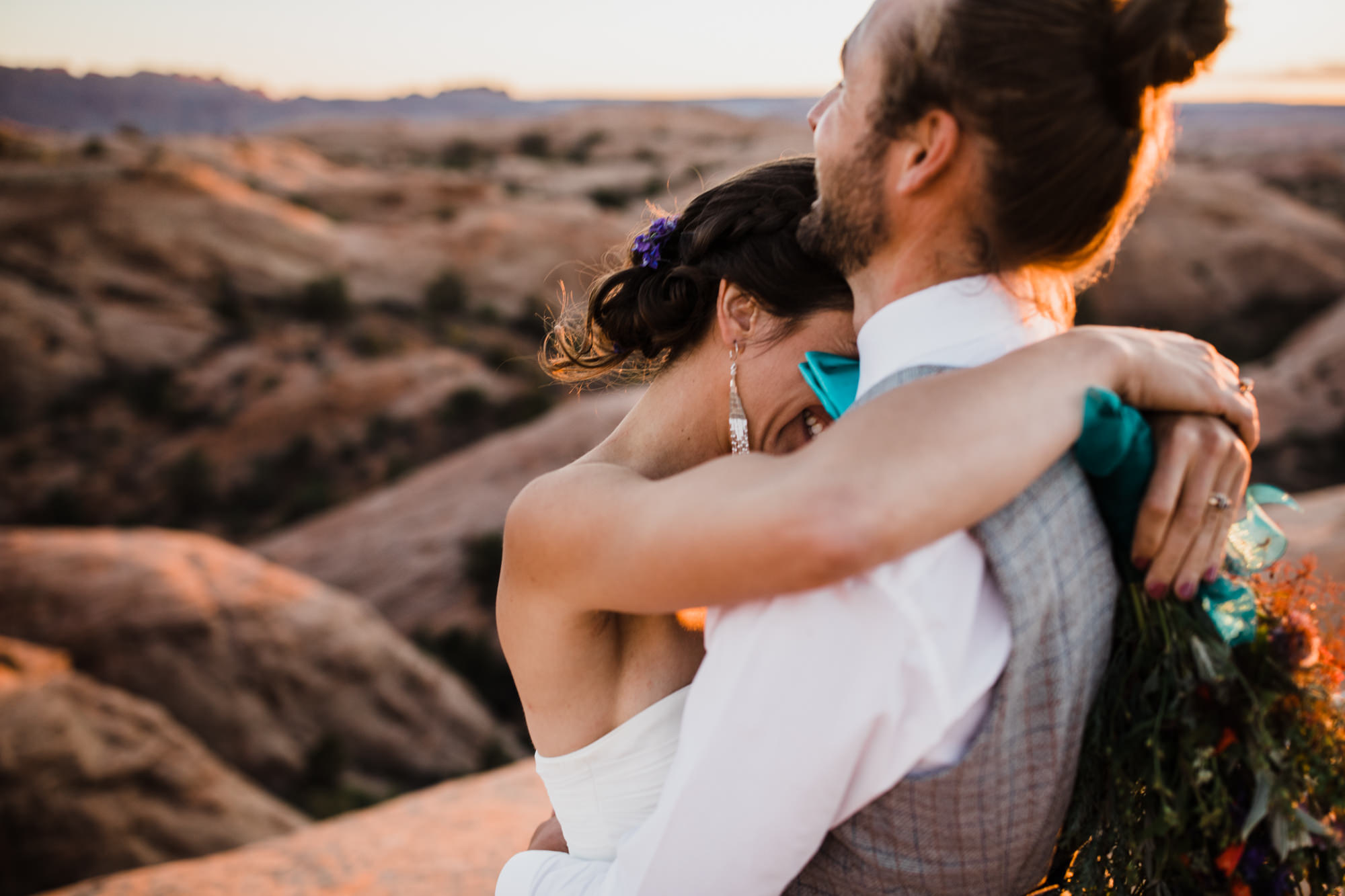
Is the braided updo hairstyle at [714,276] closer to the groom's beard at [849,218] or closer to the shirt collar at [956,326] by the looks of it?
the groom's beard at [849,218]

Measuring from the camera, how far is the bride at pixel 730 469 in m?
1.10

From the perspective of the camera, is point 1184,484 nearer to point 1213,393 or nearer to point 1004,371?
point 1213,393

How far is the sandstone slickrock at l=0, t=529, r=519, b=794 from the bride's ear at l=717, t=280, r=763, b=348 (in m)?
6.79

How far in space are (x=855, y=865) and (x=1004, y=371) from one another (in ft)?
2.59

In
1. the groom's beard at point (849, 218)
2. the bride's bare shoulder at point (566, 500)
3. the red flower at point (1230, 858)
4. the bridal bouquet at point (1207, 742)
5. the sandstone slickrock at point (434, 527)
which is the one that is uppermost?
the groom's beard at point (849, 218)

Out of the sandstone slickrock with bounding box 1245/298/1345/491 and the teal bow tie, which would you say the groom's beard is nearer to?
the teal bow tie

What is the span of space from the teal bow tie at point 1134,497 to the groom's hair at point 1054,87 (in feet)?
0.96

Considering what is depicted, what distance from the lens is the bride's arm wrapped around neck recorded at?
3.54 ft

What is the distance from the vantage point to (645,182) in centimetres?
3481

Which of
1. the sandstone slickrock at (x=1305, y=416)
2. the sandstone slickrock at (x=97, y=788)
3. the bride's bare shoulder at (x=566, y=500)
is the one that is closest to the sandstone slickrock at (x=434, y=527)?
the sandstone slickrock at (x=97, y=788)

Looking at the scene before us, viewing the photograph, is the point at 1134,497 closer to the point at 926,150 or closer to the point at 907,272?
the point at 907,272

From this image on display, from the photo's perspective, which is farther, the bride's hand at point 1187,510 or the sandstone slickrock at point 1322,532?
the sandstone slickrock at point 1322,532

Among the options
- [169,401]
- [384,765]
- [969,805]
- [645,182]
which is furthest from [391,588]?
[645,182]

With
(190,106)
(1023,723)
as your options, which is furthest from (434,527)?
(190,106)
